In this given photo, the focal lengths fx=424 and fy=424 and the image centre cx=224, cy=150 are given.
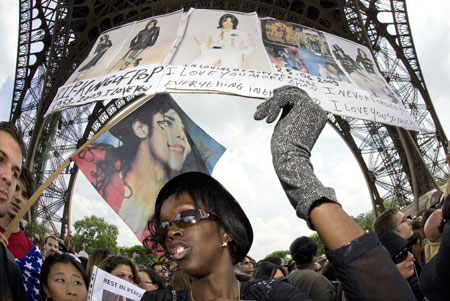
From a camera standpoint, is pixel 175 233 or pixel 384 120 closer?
pixel 175 233

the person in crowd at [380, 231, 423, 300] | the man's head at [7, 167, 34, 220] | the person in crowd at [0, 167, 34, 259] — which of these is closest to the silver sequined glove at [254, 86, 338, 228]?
the person in crowd at [380, 231, 423, 300]

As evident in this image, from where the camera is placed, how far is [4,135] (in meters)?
2.01

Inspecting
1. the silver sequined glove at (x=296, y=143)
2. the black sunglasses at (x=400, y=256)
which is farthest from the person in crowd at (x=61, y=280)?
the silver sequined glove at (x=296, y=143)

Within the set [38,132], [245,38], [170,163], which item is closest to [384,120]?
[245,38]

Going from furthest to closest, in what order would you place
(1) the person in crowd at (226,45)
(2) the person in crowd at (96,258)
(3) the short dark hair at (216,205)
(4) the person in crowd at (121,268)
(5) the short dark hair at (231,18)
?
1. (5) the short dark hair at (231,18)
2. (1) the person in crowd at (226,45)
3. (2) the person in crowd at (96,258)
4. (4) the person in crowd at (121,268)
5. (3) the short dark hair at (216,205)

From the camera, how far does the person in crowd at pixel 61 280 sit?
2.73 meters

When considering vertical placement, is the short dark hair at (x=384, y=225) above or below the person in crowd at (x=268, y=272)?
above

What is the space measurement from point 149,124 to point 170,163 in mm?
571

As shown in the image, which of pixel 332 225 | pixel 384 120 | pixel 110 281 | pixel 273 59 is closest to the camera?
pixel 332 225

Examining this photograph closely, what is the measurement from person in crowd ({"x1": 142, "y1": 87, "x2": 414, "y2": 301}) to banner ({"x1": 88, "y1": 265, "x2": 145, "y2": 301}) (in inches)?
33.5

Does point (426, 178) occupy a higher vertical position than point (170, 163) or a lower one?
higher

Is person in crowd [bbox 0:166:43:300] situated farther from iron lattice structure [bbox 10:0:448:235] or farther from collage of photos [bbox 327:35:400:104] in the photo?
iron lattice structure [bbox 10:0:448:235]

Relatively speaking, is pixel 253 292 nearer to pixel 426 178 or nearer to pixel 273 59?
pixel 273 59

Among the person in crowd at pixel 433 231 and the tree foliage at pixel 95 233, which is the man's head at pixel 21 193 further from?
the tree foliage at pixel 95 233
